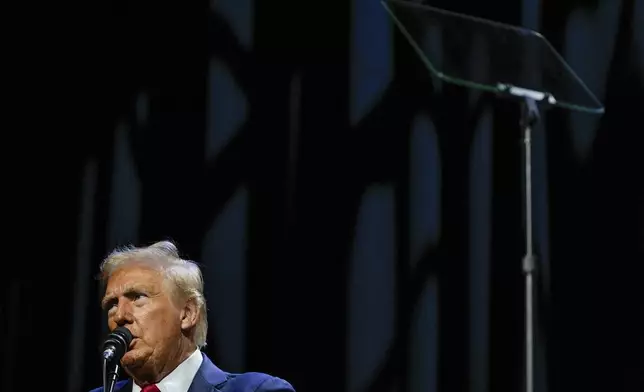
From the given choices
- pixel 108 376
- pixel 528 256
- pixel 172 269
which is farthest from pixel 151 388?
pixel 528 256

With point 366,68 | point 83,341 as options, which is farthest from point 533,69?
point 83,341

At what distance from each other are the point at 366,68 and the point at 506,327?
3.14ft

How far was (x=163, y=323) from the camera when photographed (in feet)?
8.89

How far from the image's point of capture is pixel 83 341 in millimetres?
3760

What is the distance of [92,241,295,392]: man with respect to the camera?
2.67 meters

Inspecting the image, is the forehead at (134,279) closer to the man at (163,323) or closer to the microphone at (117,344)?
the man at (163,323)

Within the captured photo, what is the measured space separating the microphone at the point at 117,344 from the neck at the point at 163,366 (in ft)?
0.42

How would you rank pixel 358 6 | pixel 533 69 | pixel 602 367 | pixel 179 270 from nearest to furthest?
1. pixel 533 69
2. pixel 179 270
3. pixel 602 367
4. pixel 358 6

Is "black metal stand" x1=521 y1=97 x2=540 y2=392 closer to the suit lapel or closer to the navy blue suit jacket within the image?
the navy blue suit jacket

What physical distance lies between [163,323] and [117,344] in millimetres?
308

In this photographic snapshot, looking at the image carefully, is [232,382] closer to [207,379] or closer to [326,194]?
[207,379]

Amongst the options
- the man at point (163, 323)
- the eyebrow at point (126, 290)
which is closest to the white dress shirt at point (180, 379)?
the man at point (163, 323)

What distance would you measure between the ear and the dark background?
83 centimetres

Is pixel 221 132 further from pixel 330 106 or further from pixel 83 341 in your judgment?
pixel 83 341
